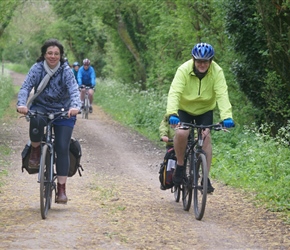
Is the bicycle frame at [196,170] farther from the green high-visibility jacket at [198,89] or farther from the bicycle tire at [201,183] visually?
the green high-visibility jacket at [198,89]

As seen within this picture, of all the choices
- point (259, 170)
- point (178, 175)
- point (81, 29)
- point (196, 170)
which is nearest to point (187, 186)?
point (178, 175)

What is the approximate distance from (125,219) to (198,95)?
5.53 ft

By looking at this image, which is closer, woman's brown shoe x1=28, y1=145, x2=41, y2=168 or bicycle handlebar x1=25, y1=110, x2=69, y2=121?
bicycle handlebar x1=25, y1=110, x2=69, y2=121

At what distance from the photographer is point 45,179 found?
25.5 feet

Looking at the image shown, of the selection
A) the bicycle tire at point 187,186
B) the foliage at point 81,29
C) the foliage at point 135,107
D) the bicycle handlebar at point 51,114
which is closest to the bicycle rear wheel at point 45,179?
the bicycle handlebar at point 51,114

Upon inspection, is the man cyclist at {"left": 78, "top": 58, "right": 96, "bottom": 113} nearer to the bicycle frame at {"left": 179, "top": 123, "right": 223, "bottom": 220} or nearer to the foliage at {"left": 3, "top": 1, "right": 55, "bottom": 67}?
the foliage at {"left": 3, "top": 1, "right": 55, "bottom": 67}

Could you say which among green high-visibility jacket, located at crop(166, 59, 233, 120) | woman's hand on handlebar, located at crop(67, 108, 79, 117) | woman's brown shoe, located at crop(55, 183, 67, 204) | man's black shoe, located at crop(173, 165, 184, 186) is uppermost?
green high-visibility jacket, located at crop(166, 59, 233, 120)

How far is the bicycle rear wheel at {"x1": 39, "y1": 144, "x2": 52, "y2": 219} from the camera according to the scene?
24.3 feet

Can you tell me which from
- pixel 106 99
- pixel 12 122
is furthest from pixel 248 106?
pixel 106 99

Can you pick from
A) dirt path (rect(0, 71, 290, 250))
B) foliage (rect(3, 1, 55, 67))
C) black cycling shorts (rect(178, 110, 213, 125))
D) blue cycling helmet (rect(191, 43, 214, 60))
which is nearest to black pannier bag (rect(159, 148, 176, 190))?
dirt path (rect(0, 71, 290, 250))

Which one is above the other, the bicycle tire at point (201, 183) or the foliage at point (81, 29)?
the foliage at point (81, 29)

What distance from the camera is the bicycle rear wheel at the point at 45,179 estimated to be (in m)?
7.42

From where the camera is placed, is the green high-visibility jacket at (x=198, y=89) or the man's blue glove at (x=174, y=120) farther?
the green high-visibility jacket at (x=198, y=89)

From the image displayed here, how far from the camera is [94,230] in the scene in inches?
275
